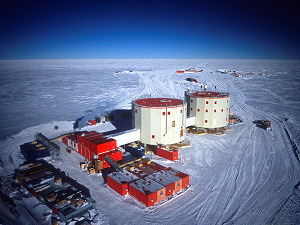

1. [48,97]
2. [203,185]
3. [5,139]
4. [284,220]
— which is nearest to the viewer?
[284,220]

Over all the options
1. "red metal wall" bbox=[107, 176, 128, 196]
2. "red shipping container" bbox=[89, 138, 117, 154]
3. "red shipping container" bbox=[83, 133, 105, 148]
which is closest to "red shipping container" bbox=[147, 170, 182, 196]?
"red metal wall" bbox=[107, 176, 128, 196]

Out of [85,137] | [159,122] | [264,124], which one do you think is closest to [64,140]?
[85,137]

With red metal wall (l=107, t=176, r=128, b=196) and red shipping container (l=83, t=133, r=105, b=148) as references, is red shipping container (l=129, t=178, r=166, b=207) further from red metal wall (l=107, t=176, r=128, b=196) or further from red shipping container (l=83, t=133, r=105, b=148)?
red shipping container (l=83, t=133, r=105, b=148)

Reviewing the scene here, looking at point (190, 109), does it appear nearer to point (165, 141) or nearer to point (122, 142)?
point (165, 141)

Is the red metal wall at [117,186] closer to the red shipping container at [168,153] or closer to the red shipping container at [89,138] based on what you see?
the red shipping container at [89,138]

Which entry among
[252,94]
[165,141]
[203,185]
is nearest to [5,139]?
[165,141]

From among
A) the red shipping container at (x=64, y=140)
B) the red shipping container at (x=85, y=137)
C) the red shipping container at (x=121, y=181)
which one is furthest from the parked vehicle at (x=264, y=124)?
the red shipping container at (x=64, y=140)
